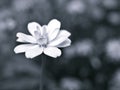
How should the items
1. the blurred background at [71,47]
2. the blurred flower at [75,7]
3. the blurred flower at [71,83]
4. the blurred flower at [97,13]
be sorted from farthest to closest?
the blurred flower at [97,13] → the blurred flower at [75,7] → the blurred flower at [71,83] → the blurred background at [71,47]

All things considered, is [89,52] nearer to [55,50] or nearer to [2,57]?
[2,57]

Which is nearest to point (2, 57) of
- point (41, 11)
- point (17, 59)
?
point (17, 59)

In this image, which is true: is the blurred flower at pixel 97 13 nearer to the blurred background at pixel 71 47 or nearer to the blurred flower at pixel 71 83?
the blurred background at pixel 71 47

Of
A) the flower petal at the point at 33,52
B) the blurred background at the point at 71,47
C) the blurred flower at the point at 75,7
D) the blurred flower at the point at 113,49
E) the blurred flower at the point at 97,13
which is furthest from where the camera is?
the blurred flower at the point at 97,13

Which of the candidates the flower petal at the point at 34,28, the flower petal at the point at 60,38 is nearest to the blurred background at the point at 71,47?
the flower petal at the point at 34,28

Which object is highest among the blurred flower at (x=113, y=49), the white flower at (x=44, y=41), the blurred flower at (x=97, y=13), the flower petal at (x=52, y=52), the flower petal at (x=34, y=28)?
the blurred flower at (x=97, y=13)

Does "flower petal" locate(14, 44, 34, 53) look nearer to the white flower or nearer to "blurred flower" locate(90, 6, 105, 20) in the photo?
→ the white flower
